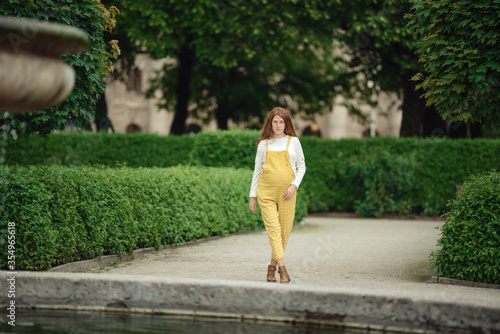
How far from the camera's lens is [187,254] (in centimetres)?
1114

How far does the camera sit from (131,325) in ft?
20.0

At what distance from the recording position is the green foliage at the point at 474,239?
7859 millimetres

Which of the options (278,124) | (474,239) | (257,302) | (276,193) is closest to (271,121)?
(278,124)

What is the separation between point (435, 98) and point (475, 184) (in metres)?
1.41

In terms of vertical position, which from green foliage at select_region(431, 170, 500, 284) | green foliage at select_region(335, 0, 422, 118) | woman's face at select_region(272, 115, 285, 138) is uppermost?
green foliage at select_region(335, 0, 422, 118)

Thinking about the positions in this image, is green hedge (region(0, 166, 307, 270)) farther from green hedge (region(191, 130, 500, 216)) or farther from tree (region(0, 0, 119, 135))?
green hedge (region(191, 130, 500, 216))

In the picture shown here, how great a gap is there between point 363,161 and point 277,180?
50.2 ft

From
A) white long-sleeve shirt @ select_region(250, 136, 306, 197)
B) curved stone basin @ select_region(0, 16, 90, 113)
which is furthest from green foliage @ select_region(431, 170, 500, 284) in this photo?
curved stone basin @ select_region(0, 16, 90, 113)

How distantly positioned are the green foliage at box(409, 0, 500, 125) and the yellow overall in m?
2.59

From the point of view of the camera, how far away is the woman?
7895 mm

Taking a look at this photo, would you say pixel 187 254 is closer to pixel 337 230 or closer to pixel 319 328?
pixel 319 328

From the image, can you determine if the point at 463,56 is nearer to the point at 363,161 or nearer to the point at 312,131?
the point at 363,161

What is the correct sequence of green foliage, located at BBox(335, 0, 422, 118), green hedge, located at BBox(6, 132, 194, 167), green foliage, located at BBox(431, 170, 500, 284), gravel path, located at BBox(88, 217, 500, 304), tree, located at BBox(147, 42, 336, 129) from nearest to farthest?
1. green foliage, located at BBox(431, 170, 500, 284)
2. gravel path, located at BBox(88, 217, 500, 304)
3. green foliage, located at BBox(335, 0, 422, 118)
4. green hedge, located at BBox(6, 132, 194, 167)
5. tree, located at BBox(147, 42, 336, 129)

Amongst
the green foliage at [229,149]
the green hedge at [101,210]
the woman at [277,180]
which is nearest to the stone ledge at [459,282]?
the woman at [277,180]
